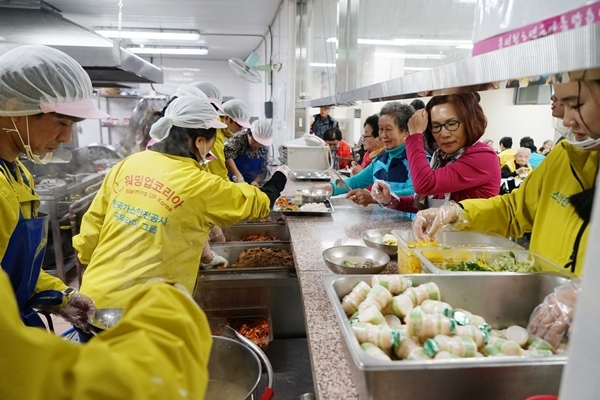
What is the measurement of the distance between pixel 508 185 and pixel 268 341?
3.56 metres

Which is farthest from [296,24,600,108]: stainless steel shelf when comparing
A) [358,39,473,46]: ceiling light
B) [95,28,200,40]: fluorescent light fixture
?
[95,28,200,40]: fluorescent light fixture

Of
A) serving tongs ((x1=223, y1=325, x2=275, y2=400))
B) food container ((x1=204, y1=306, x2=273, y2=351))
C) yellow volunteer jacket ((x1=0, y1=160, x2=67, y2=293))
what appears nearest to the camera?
serving tongs ((x1=223, y1=325, x2=275, y2=400))

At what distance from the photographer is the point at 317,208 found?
275 cm

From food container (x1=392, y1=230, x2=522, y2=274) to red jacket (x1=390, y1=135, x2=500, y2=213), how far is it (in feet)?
1.20

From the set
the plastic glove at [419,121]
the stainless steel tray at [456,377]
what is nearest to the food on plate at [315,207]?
the plastic glove at [419,121]

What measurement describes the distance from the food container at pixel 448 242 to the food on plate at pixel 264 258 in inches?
34.5

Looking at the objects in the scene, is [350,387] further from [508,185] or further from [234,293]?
[508,185]

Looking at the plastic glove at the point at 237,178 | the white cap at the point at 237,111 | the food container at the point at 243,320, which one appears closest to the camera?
the food container at the point at 243,320

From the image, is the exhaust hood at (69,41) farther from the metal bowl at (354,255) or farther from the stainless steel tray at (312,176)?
the metal bowl at (354,255)

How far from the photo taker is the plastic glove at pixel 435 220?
164cm

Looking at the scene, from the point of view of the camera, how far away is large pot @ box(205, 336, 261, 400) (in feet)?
4.82

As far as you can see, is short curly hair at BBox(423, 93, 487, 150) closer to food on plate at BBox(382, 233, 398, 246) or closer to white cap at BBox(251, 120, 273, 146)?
food on plate at BBox(382, 233, 398, 246)

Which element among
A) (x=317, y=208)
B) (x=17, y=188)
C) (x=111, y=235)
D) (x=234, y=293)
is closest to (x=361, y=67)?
(x=317, y=208)

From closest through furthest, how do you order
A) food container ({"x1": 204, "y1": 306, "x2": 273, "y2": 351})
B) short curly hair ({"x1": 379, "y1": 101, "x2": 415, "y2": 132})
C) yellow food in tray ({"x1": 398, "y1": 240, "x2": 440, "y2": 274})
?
yellow food in tray ({"x1": 398, "y1": 240, "x2": 440, "y2": 274}) → food container ({"x1": 204, "y1": 306, "x2": 273, "y2": 351}) → short curly hair ({"x1": 379, "y1": 101, "x2": 415, "y2": 132})
